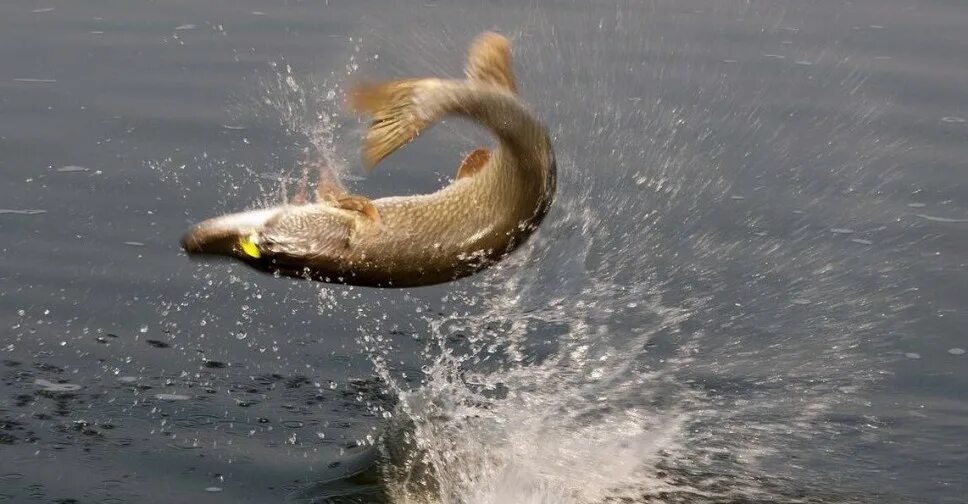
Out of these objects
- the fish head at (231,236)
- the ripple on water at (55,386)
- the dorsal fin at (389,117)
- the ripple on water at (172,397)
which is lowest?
the ripple on water at (55,386)

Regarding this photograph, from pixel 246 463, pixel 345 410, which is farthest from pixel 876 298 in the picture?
pixel 246 463

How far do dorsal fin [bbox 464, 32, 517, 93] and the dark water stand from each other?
141 centimetres

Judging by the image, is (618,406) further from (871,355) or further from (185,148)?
(185,148)

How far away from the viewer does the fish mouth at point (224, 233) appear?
5.24 metres

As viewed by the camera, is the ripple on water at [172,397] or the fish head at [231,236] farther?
the ripple on water at [172,397]

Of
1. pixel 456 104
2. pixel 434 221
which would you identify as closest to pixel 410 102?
pixel 456 104

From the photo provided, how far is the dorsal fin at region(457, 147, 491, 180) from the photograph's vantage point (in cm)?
536

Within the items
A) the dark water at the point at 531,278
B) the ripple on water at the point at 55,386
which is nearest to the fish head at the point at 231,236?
the dark water at the point at 531,278

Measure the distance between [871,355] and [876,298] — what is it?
0.64 m

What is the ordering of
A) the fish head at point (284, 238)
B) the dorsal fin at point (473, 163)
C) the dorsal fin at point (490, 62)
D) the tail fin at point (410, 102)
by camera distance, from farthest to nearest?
the dorsal fin at point (473, 163), the fish head at point (284, 238), the dorsal fin at point (490, 62), the tail fin at point (410, 102)

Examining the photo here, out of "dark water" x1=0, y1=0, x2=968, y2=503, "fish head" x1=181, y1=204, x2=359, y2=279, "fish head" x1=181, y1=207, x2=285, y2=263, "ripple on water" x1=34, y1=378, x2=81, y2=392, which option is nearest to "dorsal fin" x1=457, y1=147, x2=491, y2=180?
"fish head" x1=181, y1=204, x2=359, y2=279

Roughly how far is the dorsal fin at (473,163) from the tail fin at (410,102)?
0.30 metres

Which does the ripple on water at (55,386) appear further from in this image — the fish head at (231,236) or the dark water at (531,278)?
the fish head at (231,236)

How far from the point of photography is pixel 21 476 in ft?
20.2
